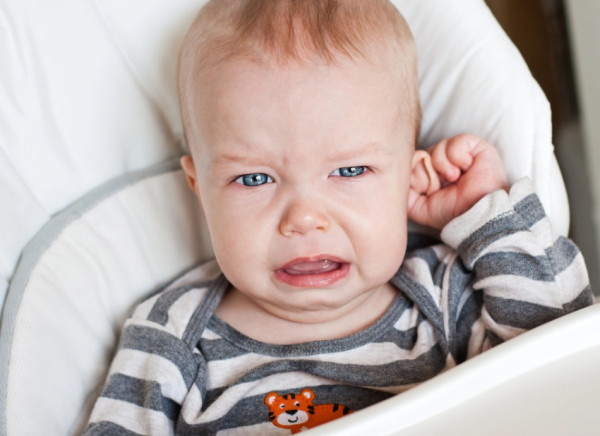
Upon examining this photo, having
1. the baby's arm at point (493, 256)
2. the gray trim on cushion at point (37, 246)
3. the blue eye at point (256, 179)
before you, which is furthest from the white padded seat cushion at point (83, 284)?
the baby's arm at point (493, 256)

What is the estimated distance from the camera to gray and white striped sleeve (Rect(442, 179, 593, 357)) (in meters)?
0.85

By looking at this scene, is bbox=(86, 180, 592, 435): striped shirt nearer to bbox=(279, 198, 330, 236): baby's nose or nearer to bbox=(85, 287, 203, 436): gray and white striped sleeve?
bbox=(85, 287, 203, 436): gray and white striped sleeve

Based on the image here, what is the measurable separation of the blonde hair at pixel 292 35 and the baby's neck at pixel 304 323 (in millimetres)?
213

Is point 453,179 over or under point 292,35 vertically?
under

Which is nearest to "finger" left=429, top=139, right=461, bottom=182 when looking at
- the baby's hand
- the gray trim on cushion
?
the baby's hand

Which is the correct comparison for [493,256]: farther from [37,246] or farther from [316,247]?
[37,246]

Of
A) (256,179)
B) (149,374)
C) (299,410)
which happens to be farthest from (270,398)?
(256,179)

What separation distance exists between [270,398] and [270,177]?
0.25 metres

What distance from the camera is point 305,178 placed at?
2.70 feet

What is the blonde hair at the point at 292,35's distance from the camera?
0.83 meters

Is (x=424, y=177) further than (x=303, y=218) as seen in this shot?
Yes

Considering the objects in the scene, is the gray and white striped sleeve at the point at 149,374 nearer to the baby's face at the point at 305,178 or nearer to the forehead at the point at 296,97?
the baby's face at the point at 305,178

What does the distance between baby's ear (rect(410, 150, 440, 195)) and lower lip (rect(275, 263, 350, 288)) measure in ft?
0.68

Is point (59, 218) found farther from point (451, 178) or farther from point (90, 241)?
point (451, 178)
